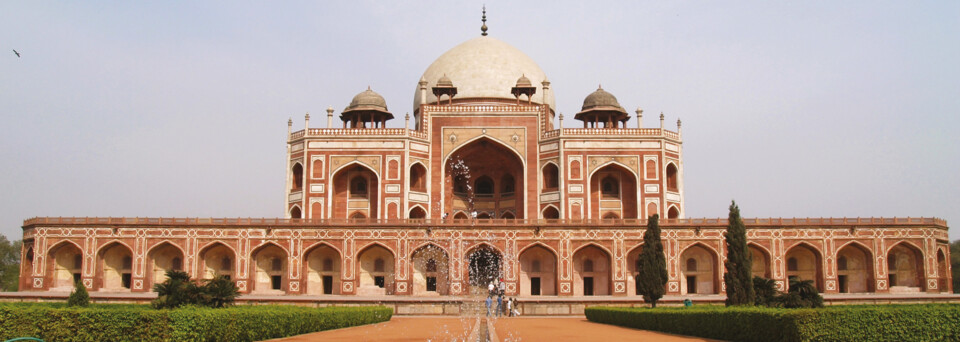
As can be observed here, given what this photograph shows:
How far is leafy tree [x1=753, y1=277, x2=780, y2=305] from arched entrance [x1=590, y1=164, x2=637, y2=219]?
16.8m

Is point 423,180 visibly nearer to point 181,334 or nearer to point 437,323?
point 437,323

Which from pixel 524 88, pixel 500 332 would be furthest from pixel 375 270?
pixel 500 332

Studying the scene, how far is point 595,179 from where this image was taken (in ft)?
122

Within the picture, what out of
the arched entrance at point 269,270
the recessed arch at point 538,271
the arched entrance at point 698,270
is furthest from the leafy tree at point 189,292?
the arched entrance at point 698,270

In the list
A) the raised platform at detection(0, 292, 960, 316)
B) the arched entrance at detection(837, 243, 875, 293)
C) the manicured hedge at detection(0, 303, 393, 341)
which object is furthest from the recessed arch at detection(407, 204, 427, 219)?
the manicured hedge at detection(0, 303, 393, 341)

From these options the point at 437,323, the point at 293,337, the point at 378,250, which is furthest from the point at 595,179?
the point at 293,337

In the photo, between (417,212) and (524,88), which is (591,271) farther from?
(524,88)

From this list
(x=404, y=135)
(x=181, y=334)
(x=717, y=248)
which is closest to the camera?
(x=181, y=334)

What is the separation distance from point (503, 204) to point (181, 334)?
27909 mm

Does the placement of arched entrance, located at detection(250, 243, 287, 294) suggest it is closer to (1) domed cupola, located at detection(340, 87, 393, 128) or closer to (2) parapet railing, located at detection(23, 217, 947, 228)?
(2) parapet railing, located at detection(23, 217, 947, 228)

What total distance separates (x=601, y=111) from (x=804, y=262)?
35.0ft

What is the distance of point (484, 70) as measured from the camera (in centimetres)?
4175

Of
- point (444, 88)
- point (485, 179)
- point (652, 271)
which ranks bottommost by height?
point (652, 271)

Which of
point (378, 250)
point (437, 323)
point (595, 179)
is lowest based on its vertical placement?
point (437, 323)
